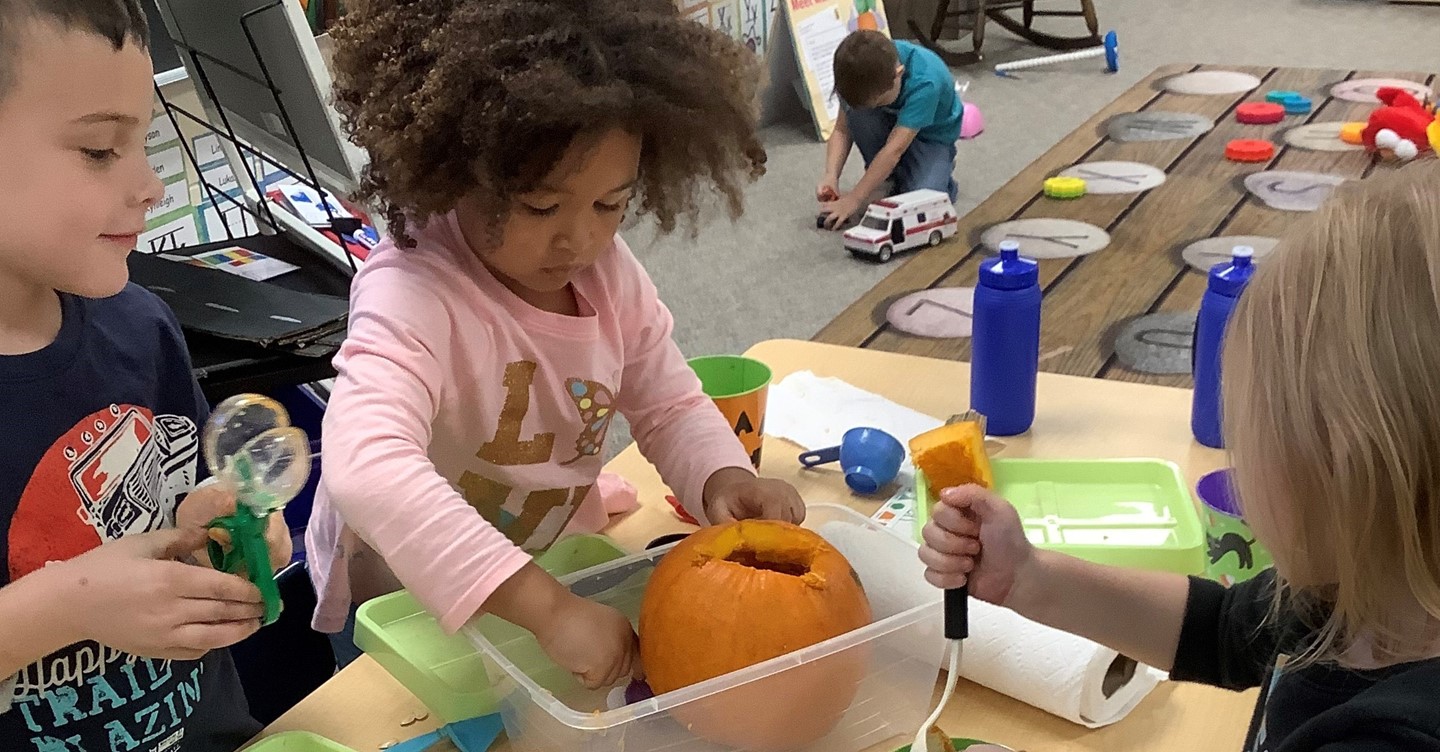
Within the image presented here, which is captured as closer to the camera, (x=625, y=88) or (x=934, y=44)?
(x=625, y=88)

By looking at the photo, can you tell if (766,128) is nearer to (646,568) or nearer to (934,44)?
(934,44)

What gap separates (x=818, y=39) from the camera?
3672 mm

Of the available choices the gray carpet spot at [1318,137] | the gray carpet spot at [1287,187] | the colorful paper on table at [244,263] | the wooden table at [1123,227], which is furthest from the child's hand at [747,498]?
the gray carpet spot at [1318,137]

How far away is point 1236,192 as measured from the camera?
2666 mm

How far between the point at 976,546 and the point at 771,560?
Answer: 0.13 meters

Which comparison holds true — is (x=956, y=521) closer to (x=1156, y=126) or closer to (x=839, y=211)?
(x=839, y=211)

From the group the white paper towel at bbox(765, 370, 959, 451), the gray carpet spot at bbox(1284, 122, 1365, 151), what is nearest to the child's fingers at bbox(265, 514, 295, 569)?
the white paper towel at bbox(765, 370, 959, 451)

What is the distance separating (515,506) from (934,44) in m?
4.03

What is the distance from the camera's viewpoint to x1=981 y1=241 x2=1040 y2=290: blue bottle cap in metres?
1.05

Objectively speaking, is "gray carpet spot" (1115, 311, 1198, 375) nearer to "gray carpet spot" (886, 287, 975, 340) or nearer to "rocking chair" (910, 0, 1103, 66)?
"gray carpet spot" (886, 287, 975, 340)

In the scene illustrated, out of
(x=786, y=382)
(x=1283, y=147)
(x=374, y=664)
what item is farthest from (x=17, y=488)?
(x=1283, y=147)

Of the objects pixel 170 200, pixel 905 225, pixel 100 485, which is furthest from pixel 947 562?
pixel 905 225

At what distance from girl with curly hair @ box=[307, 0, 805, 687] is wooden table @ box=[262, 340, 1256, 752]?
96 mm

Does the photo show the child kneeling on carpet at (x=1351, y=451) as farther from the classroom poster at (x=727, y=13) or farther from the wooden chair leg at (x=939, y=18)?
the wooden chair leg at (x=939, y=18)
